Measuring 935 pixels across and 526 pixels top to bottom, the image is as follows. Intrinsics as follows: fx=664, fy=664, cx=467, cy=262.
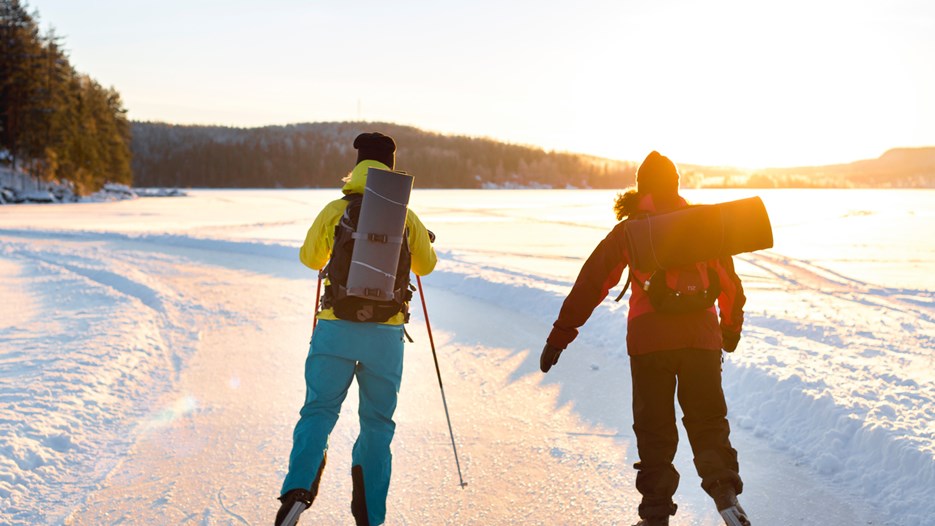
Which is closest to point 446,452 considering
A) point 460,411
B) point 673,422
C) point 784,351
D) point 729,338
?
point 460,411

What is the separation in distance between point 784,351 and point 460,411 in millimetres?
3527

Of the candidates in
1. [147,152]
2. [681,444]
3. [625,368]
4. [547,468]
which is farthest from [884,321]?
[147,152]

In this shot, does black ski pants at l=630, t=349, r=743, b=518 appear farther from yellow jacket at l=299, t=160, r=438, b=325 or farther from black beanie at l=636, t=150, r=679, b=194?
yellow jacket at l=299, t=160, r=438, b=325

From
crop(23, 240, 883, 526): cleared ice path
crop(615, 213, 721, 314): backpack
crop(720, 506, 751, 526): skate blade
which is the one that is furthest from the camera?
crop(23, 240, 883, 526): cleared ice path

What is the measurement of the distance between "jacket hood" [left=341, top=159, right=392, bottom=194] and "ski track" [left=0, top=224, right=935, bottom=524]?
5.86 ft

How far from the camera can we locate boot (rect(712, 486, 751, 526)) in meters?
2.96

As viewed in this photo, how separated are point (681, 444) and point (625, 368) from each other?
7.03ft

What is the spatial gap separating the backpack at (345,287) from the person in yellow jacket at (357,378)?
4cm

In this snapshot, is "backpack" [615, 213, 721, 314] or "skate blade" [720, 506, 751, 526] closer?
"skate blade" [720, 506, 751, 526]

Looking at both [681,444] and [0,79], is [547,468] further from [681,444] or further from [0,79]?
[0,79]

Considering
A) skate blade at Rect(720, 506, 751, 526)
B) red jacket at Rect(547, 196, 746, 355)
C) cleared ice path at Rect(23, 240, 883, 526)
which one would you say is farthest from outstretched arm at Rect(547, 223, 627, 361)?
cleared ice path at Rect(23, 240, 883, 526)

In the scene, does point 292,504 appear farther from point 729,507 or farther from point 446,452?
point 729,507

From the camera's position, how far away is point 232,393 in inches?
235

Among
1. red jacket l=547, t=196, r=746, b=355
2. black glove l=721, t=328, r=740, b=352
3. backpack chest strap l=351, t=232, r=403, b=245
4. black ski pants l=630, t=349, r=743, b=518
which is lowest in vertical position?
black ski pants l=630, t=349, r=743, b=518
